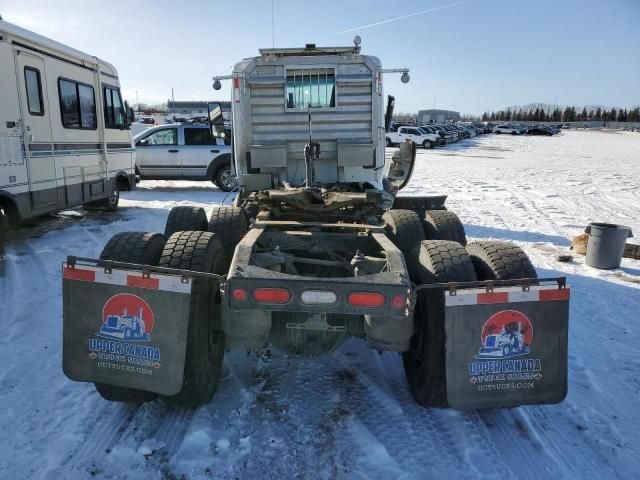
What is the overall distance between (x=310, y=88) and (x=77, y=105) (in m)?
5.78

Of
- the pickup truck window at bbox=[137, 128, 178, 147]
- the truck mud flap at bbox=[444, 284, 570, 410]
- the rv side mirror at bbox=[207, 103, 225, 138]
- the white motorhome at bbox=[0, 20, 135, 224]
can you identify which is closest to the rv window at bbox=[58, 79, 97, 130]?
the white motorhome at bbox=[0, 20, 135, 224]

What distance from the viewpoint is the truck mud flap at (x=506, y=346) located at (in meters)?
2.81

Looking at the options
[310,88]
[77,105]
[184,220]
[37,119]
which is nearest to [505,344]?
[184,220]

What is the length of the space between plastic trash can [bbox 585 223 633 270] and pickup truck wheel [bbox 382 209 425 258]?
353 cm

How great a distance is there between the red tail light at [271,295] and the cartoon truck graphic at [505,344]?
1229mm

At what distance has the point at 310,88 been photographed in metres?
5.23

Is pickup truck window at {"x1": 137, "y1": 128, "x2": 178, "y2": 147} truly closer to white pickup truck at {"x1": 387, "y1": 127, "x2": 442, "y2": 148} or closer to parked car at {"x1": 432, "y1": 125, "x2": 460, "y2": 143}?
white pickup truck at {"x1": 387, "y1": 127, "x2": 442, "y2": 148}

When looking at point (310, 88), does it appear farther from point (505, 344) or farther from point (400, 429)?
point (400, 429)

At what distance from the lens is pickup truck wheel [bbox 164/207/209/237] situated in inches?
183

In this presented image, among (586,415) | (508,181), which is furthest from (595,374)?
(508,181)

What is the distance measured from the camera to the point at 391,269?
299cm

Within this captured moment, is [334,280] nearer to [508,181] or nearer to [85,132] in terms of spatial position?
[85,132]

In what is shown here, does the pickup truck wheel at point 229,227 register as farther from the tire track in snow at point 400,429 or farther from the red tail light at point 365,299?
the red tail light at point 365,299

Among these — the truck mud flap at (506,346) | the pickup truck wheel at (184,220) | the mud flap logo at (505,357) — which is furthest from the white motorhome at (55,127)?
the mud flap logo at (505,357)
